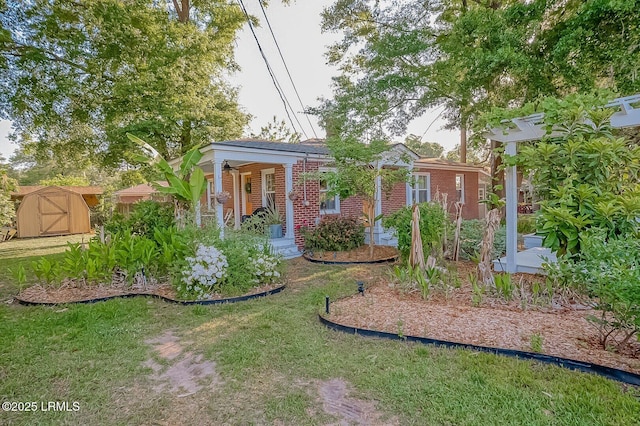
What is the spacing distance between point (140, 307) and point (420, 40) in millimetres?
12234

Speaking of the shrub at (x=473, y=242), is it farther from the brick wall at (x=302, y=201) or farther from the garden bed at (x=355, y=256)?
the brick wall at (x=302, y=201)

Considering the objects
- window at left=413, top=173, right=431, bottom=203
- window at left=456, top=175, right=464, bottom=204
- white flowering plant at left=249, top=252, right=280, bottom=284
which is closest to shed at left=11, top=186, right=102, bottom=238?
white flowering plant at left=249, top=252, right=280, bottom=284

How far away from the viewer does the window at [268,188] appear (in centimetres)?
1166

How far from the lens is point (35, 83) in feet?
36.6

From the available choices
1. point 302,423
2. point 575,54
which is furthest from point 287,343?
point 575,54

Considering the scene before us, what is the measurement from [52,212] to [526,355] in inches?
888

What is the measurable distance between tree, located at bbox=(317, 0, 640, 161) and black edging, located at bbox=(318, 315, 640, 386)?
13.3 ft

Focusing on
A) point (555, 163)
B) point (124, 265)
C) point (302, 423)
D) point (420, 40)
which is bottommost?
point (302, 423)

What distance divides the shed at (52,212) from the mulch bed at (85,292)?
48.2ft

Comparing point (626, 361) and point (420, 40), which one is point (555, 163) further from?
point (420, 40)

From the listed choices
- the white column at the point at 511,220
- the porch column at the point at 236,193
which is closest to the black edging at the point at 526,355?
the white column at the point at 511,220

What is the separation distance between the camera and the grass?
8.50ft

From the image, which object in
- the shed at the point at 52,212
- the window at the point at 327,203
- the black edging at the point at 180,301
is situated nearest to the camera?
the black edging at the point at 180,301

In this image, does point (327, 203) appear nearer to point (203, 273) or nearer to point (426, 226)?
point (426, 226)
